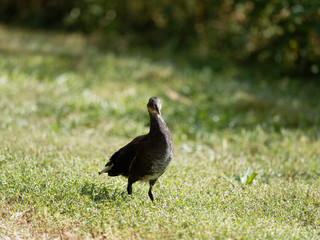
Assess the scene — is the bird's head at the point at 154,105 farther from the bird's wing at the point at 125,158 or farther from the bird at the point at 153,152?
the bird's wing at the point at 125,158

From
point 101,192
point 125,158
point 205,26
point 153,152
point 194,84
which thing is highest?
point 205,26

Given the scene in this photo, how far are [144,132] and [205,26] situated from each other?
7156 mm

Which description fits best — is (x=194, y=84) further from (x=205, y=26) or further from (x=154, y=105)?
(x=154, y=105)

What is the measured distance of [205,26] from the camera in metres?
13.8

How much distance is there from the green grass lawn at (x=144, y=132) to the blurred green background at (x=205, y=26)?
0.94 m

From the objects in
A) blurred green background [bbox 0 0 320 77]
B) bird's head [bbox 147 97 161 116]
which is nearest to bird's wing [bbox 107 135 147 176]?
bird's head [bbox 147 97 161 116]

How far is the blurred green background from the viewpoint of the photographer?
11641 millimetres

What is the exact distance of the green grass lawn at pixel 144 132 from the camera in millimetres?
3994

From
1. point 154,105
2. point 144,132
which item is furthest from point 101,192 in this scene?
point 144,132

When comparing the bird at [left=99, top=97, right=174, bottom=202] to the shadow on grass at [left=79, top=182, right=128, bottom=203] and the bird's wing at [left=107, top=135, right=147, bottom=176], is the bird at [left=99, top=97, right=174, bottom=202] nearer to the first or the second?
the bird's wing at [left=107, top=135, right=147, bottom=176]

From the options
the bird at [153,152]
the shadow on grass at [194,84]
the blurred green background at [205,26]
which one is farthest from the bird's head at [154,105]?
the blurred green background at [205,26]

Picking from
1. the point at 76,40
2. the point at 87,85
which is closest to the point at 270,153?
the point at 87,85

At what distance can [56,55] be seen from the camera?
452 inches

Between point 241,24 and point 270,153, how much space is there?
7.25 m
